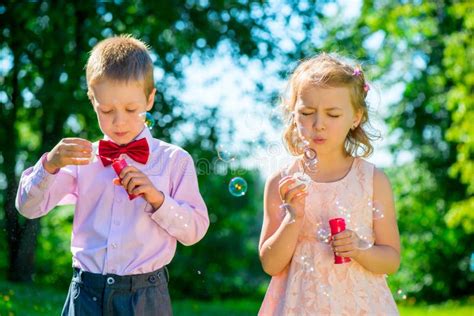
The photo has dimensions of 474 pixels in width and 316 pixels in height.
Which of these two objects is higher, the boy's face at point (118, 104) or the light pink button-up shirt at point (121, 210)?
the boy's face at point (118, 104)

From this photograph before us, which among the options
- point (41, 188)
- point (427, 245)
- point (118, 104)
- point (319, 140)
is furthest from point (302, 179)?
point (427, 245)

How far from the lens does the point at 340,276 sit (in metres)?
3.38

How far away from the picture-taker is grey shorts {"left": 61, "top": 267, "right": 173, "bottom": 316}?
3.02 metres

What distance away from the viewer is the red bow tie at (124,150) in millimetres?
3207

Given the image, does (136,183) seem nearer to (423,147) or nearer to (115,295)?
(115,295)

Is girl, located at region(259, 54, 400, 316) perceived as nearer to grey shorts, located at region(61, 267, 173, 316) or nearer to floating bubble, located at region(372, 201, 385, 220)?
floating bubble, located at region(372, 201, 385, 220)

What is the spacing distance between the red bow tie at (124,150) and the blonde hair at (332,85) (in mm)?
716

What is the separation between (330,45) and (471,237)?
743 cm

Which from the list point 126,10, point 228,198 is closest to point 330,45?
point 126,10

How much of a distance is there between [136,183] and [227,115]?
24.9 feet

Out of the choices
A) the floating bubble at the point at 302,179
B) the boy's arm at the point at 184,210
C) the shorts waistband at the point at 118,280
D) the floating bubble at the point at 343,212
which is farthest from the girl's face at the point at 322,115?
the shorts waistband at the point at 118,280

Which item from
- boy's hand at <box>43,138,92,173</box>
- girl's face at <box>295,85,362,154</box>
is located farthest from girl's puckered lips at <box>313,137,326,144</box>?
boy's hand at <box>43,138,92,173</box>

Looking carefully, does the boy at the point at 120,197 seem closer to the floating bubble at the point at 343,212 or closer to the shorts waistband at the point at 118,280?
the shorts waistband at the point at 118,280

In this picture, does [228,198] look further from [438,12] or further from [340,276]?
[340,276]
